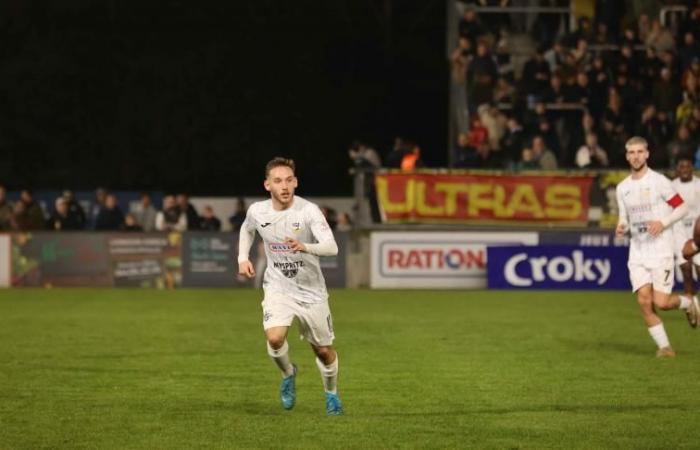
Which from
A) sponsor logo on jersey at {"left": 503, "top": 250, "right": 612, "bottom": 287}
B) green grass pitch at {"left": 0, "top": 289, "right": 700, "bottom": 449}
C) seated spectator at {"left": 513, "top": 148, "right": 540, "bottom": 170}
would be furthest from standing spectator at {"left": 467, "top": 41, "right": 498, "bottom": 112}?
green grass pitch at {"left": 0, "top": 289, "right": 700, "bottom": 449}

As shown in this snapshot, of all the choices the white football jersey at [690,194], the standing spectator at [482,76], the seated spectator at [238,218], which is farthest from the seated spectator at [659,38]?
the white football jersey at [690,194]

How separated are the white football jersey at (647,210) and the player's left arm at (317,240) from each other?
5.03 metres

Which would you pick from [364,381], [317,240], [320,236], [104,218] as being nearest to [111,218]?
[104,218]

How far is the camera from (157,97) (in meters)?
40.7

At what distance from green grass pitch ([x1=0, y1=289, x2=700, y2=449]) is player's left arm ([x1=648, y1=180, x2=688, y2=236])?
1.39 m

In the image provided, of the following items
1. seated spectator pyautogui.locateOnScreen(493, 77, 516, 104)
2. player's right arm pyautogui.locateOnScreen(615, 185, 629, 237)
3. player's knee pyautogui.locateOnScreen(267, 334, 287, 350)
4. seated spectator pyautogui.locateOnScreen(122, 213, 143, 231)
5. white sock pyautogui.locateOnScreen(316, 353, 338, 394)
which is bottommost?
seated spectator pyautogui.locateOnScreen(122, 213, 143, 231)

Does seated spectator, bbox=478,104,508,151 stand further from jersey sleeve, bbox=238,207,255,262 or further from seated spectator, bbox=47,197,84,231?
jersey sleeve, bbox=238,207,255,262

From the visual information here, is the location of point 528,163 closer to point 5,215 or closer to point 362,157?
point 362,157

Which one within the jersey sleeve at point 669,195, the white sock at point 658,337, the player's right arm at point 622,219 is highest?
the jersey sleeve at point 669,195

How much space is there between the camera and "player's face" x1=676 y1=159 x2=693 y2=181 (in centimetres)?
1884

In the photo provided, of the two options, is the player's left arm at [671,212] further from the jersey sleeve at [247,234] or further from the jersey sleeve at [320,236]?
the jersey sleeve at [247,234]

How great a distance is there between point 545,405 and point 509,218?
16781mm

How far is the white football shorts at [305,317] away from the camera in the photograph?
1045cm

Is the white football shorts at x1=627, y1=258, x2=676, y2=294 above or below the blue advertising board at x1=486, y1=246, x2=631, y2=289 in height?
above
